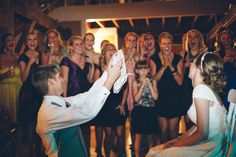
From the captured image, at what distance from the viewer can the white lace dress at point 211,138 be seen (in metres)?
1.93

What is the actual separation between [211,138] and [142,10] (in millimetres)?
6984

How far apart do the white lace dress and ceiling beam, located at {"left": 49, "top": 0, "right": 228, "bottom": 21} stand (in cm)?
674

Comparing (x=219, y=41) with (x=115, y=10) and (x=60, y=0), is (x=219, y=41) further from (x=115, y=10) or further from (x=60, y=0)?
(x=60, y=0)

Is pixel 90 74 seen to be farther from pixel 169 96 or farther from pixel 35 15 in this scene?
pixel 35 15

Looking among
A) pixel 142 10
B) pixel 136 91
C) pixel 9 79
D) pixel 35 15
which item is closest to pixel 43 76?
pixel 136 91

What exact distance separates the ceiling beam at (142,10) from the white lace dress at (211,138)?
674 centimetres

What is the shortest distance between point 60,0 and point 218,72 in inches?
333

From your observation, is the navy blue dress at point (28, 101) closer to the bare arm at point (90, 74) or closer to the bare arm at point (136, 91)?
the bare arm at point (90, 74)

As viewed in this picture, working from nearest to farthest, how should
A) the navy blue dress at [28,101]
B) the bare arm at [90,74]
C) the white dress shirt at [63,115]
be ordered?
the white dress shirt at [63,115], the navy blue dress at [28,101], the bare arm at [90,74]

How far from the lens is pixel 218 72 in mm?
2072

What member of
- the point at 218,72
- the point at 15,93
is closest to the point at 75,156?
the point at 218,72

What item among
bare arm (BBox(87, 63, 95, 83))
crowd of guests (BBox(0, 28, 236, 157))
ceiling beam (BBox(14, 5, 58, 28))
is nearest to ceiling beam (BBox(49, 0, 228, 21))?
ceiling beam (BBox(14, 5, 58, 28))

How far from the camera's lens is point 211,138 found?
195 cm

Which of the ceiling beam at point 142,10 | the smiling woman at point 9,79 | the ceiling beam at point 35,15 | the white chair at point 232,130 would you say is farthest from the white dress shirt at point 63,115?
the ceiling beam at point 142,10
